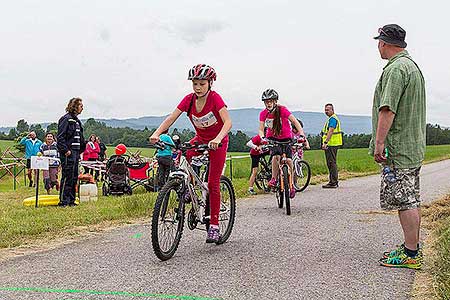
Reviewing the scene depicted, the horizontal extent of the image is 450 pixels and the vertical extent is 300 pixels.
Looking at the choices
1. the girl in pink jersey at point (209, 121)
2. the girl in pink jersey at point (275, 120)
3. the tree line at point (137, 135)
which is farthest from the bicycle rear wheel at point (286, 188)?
the girl in pink jersey at point (209, 121)

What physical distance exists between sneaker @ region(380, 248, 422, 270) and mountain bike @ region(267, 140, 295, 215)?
12.6ft

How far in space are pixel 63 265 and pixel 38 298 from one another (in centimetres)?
127

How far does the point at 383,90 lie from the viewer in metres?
5.96

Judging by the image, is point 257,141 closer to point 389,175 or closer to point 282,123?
point 282,123

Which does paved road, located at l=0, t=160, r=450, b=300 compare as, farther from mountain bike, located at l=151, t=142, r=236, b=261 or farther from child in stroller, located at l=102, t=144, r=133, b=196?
child in stroller, located at l=102, t=144, r=133, b=196

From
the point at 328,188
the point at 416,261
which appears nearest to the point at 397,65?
the point at 416,261

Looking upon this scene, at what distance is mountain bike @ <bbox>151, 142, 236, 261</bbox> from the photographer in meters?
6.27

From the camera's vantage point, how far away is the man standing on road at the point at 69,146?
1198 cm

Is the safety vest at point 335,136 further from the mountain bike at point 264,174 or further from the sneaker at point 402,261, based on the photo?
the sneaker at point 402,261

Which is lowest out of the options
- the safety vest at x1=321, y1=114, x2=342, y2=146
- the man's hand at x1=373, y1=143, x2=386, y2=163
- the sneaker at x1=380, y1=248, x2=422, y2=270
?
the sneaker at x1=380, y1=248, x2=422, y2=270

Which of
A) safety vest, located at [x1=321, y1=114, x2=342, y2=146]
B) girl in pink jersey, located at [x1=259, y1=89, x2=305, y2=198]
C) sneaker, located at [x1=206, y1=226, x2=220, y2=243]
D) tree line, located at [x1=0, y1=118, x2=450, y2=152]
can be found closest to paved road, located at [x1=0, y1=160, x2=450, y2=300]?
sneaker, located at [x1=206, y1=226, x2=220, y2=243]

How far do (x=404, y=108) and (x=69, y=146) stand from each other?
7.79 meters

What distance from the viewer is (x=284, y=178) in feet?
32.6

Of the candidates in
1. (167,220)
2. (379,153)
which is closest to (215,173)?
(167,220)
